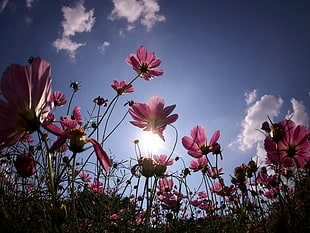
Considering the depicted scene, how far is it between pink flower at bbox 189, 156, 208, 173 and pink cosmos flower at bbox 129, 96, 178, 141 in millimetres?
826

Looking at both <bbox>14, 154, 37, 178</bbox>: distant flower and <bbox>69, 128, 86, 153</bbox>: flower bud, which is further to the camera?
<bbox>14, 154, 37, 178</bbox>: distant flower

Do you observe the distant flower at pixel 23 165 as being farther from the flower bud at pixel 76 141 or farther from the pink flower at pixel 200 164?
the pink flower at pixel 200 164

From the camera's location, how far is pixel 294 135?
71 centimetres

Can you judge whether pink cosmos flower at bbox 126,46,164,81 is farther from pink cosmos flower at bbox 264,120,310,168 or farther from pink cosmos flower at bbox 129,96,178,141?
pink cosmos flower at bbox 264,120,310,168

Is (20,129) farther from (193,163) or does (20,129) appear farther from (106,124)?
(193,163)

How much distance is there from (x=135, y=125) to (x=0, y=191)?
78 centimetres

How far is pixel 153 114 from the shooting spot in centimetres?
77

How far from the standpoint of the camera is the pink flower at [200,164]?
1485mm

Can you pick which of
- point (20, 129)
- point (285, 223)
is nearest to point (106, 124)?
point (20, 129)

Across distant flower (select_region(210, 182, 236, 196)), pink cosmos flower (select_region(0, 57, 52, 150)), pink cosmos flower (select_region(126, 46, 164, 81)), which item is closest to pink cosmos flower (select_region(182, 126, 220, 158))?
distant flower (select_region(210, 182, 236, 196))

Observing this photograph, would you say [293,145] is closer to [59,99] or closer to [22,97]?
[22,97]

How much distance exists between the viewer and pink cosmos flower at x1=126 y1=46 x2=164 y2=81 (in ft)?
4.59

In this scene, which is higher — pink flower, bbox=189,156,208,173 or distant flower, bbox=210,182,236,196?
pink flower, bbox=189,156,208,173

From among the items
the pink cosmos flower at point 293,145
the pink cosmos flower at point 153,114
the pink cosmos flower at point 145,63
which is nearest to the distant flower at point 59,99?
the pink cosmos flower at point 145,63
